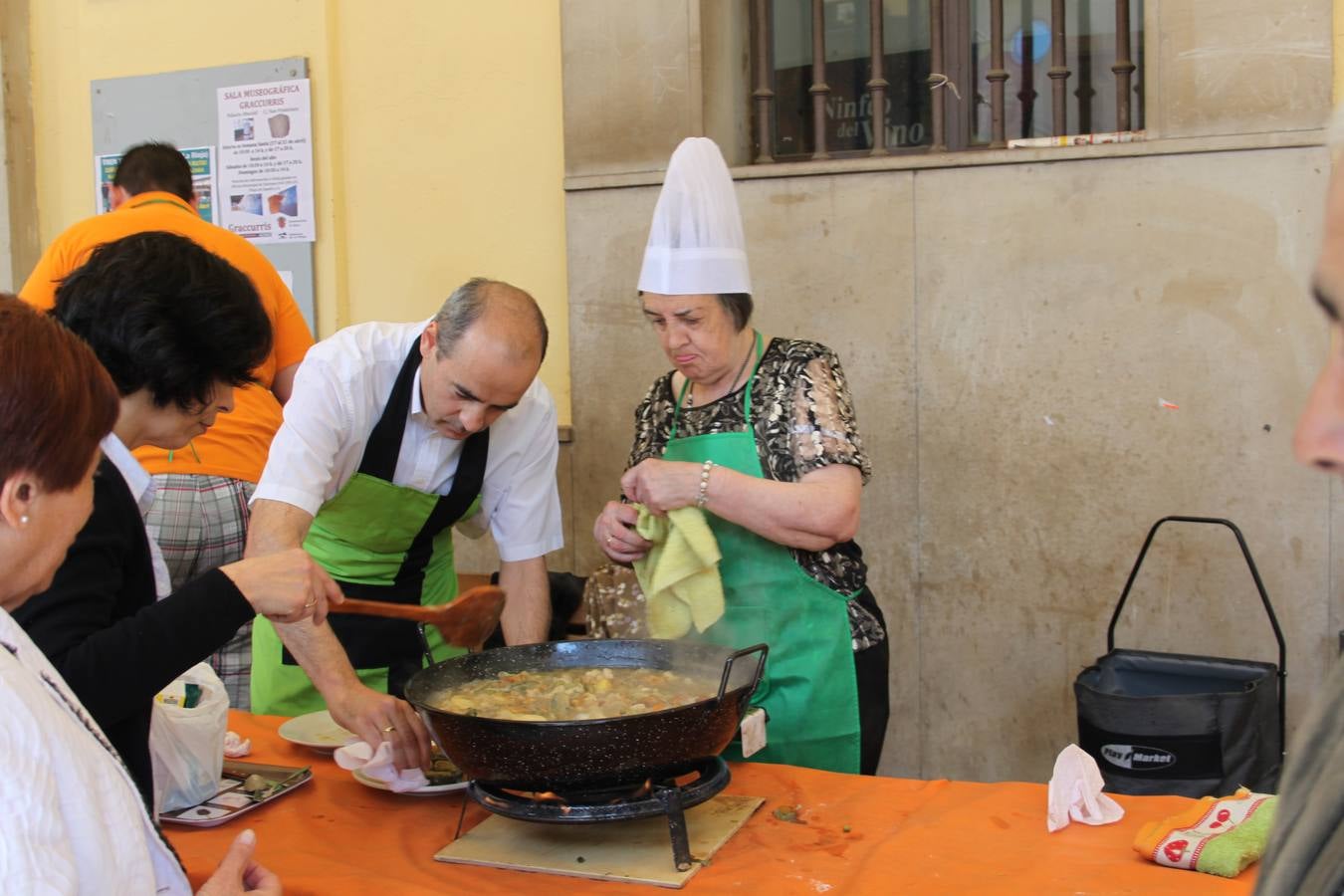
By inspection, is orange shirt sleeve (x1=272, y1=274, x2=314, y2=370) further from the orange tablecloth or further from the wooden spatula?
the orange tablecloth

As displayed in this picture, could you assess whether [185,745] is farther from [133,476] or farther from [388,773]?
[133,476]

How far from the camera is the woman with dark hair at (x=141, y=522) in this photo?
1.63 m

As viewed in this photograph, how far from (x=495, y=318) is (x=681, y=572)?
0.62m

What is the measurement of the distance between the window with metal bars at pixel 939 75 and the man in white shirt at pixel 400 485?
1573 mm

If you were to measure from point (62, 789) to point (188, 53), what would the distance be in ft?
13.1

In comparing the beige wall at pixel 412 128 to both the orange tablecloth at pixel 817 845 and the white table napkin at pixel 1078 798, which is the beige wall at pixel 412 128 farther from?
the white table napkin at pixel 1078 798

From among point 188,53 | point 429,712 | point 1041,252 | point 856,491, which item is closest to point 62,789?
point 429,712

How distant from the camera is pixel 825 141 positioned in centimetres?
391

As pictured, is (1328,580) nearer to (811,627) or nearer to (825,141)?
(811,627)

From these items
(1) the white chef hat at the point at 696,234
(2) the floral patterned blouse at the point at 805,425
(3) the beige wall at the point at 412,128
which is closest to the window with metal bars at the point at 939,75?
(3) the beige wall at the point at 412,128

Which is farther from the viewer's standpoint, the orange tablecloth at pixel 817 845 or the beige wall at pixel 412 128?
the beige wall at pixel 412 128

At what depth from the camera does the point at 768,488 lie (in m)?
2.46

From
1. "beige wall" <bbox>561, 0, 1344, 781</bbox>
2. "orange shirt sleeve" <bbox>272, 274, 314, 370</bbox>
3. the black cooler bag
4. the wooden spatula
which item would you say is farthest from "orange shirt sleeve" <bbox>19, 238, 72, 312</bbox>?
the black cooler bag

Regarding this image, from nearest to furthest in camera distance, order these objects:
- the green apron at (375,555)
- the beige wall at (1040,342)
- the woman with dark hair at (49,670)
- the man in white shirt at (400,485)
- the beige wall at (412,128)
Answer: the woman with dark hair at (49,670) → the man in white shirt at (400,485) → the green apron at (375,555) → the beige wall at (1040,342) → the beige wall at (412,128)
